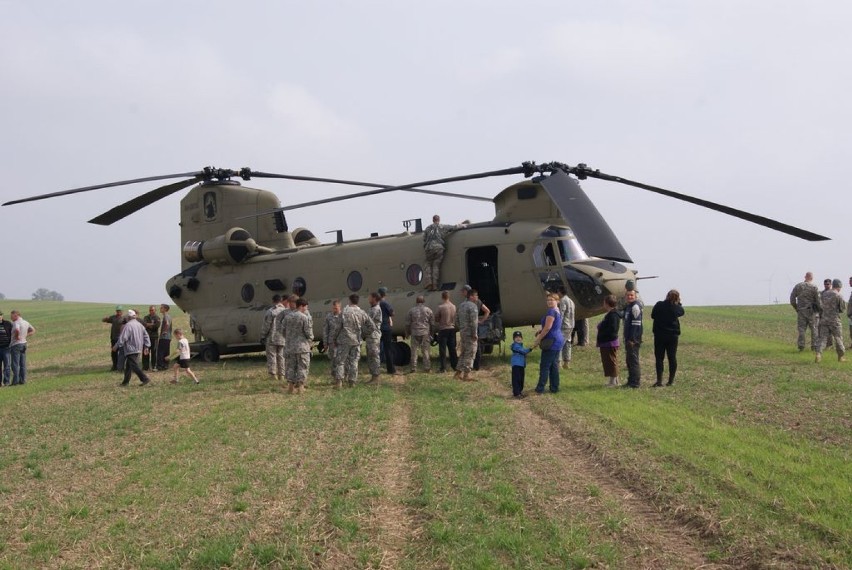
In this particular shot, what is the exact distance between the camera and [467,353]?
14469mm

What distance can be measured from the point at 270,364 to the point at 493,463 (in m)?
9.09

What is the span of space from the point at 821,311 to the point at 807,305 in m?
1.11

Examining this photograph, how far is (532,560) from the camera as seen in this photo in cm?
525

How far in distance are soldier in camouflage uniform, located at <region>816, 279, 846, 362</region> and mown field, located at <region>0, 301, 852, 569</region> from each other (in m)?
1.78

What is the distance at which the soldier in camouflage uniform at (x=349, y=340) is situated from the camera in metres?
14.2

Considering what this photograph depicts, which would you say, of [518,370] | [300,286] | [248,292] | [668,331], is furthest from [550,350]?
[248,292]

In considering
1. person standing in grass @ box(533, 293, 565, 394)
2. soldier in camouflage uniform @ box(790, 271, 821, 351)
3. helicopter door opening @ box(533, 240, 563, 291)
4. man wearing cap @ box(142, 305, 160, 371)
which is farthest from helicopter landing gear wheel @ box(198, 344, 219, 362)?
soldier in camouflage uniform @ box(790, 271, 821, 351)

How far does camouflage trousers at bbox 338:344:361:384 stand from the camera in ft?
46.6

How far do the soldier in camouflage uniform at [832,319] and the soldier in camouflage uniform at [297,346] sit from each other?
396 inches

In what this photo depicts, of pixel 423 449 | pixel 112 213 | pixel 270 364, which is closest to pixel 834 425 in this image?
pixel 423 449

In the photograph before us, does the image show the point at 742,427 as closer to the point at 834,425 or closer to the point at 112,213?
the point at 834,425

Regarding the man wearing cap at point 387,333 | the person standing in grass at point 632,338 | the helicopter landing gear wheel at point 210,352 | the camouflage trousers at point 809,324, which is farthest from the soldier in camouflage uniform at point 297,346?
the camouflage trousers at point 809,324

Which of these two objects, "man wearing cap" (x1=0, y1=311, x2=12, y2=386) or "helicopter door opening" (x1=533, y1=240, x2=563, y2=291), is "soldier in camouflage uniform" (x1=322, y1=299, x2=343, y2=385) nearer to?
"helicopter door opening" (x1=533, y1=240, x2=563, y2=291)

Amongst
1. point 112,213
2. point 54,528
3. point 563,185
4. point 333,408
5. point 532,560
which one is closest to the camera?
point 532,560
